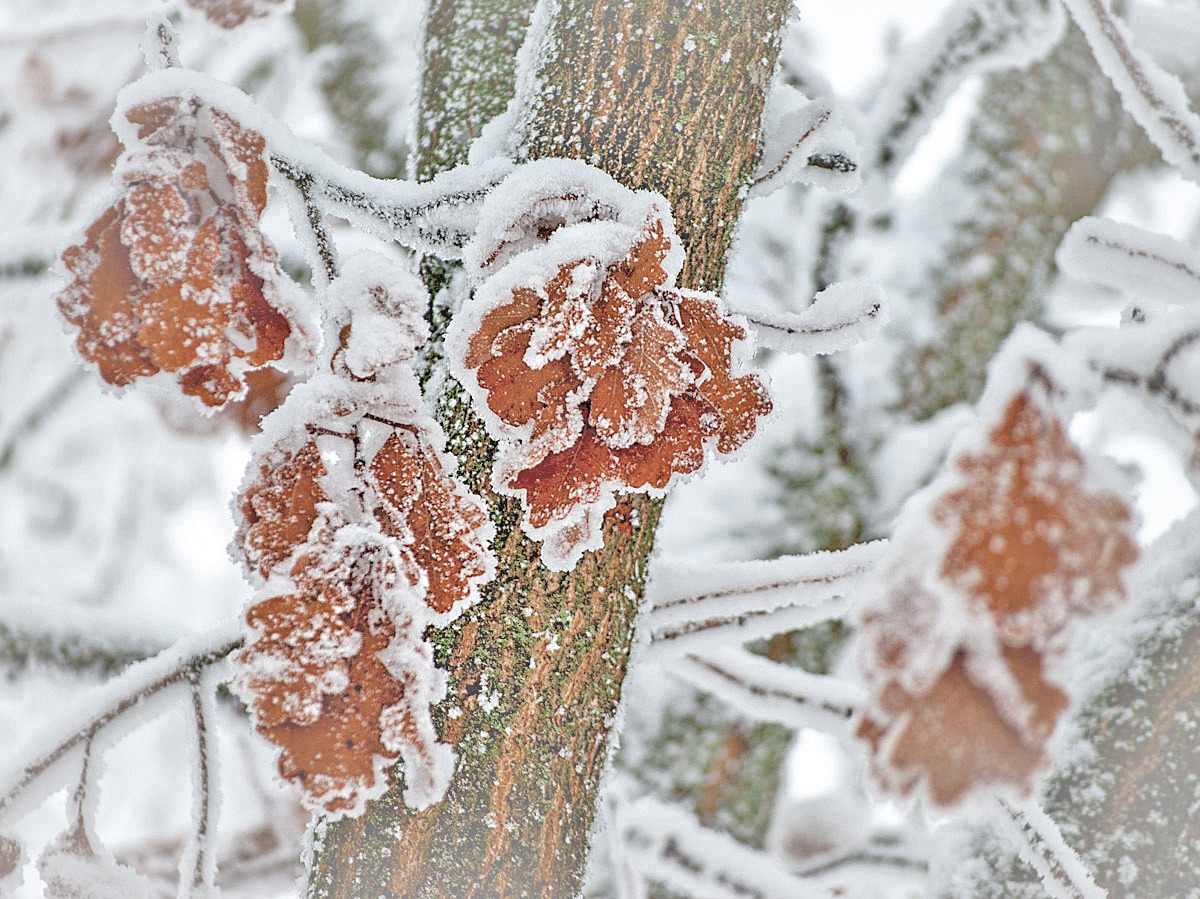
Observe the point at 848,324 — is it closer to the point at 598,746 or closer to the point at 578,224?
the point at 578,224

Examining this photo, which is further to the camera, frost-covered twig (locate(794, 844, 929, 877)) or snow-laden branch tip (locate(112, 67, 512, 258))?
frost-covered twig (locate(794, 844, 929, 877))

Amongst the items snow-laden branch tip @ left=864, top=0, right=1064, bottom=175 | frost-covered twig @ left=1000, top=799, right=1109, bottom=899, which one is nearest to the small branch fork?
frost-covered twig @ left=1000, top=799, right=1109, bottom=899

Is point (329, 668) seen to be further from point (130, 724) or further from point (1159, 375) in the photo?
point (1159, 375)

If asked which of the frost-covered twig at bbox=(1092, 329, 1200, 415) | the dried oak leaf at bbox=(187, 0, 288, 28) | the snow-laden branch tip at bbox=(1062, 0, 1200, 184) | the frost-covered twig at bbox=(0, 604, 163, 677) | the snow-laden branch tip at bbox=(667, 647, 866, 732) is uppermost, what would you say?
the dried oak leaf at bbox=(187, 0, 288, 28)

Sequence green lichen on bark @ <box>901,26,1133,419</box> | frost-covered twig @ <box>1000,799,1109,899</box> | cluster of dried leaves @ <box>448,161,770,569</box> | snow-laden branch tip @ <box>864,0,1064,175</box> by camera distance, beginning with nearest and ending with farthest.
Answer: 1. cluster of dried leaves @ <box>448,161,770,569</box>
2. frost-covered twig @ <box>1000,799,1109,899</box>
3. snow-laden branch tip @ <box>864,0,1064,175</box>
4. green lichen on bark @ <box>901,26,1133,419</box>

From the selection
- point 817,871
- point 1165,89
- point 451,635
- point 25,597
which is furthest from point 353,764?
point 817,871

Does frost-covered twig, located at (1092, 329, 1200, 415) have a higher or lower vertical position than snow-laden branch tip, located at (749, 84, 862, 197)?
lower

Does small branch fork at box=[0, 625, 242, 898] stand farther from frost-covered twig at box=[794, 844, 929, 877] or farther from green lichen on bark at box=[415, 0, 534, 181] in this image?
frost-covered twig at box=[794, 844, 929, 877]
